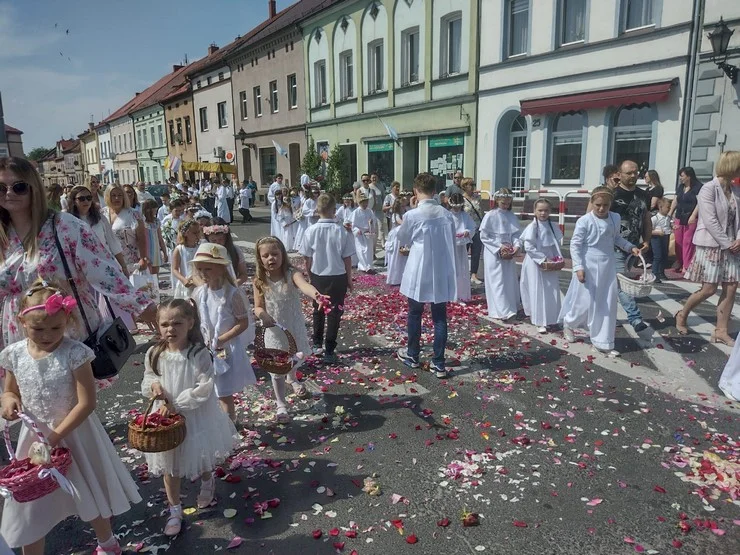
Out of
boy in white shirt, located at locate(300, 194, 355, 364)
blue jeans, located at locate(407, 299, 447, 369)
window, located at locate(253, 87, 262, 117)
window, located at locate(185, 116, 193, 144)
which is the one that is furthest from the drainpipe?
window, located at locate(185, 116, 193, 144)

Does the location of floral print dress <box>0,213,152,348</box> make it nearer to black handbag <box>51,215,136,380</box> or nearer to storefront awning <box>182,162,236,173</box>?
black handbag <box>51,215,136,380</box>

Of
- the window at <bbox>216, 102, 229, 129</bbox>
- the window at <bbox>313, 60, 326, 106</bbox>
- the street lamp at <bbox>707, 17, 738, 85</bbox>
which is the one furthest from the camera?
the window at <bbox>216, 102, 229, 129</bbox>

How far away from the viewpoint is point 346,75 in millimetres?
26359

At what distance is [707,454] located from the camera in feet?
→ 12.9

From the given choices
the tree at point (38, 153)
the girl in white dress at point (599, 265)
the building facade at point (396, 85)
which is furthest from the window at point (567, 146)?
the tree at point (38, 153)

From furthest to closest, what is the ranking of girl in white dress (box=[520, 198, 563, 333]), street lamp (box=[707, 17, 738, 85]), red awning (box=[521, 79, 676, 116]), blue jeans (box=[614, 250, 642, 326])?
red awning (box=[521, 79, 676, 116]) → street lamp (box=[707, 17, 738, 85]) → girl in white dress (box=[520, 198, 563, 333]) → blue jeans (box=[614, 250, 642, 326])

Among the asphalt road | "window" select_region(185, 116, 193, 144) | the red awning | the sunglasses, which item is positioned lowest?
the asphalt road

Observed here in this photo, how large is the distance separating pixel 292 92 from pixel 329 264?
88.7 feet

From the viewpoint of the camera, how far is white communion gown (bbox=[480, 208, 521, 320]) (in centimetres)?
770

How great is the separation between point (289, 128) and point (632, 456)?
98.1ft

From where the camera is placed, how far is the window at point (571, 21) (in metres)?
16.0

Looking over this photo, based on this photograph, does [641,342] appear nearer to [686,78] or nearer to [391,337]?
[391,337]

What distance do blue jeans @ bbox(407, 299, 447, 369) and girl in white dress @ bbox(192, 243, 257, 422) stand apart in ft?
6.95

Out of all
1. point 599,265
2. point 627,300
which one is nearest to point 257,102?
point 627,300
